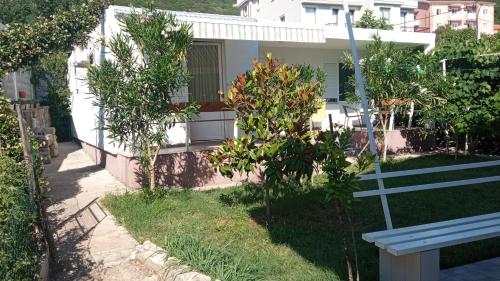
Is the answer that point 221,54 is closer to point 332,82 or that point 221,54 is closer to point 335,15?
point 332,82

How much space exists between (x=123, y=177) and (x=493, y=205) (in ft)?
21.9

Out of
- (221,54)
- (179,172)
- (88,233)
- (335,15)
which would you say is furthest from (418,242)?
(335,15)

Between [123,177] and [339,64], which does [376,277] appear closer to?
[123,177]

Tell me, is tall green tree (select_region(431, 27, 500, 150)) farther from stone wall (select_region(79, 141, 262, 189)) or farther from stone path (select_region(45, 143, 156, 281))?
stone path (select_region(45, 143, 156, 281))

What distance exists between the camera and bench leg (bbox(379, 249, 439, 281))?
12.0 feet

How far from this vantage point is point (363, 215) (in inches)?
258

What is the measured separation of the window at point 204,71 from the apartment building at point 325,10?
918 inches

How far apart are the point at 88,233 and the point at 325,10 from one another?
112ft

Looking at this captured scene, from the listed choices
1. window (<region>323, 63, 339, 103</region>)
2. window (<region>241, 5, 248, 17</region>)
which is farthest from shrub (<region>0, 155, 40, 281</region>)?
window (<region>241, 5, 248, 17</region>)

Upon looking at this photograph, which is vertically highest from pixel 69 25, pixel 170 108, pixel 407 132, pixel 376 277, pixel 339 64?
pixel 69 25

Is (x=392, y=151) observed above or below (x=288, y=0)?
below

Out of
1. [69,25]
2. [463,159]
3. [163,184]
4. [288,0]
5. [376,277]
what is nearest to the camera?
[376,277]

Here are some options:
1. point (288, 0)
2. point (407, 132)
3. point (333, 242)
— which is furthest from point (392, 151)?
point (288, 0)

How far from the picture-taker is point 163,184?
28.3 ft
